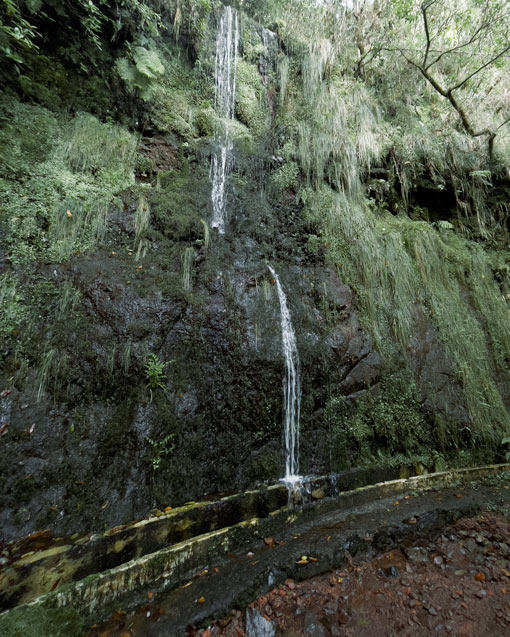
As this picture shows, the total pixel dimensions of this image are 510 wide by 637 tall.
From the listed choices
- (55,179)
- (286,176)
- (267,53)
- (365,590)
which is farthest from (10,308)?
(267,53)

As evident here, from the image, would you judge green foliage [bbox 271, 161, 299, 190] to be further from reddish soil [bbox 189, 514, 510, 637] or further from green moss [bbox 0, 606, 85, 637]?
green moss [bbox 0, 606, 85, 637]

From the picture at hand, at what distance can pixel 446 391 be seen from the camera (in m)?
4.91

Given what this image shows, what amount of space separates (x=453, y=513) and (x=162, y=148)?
6952 mm

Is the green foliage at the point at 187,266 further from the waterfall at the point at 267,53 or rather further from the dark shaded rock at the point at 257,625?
the waterfall at the point at 267,53

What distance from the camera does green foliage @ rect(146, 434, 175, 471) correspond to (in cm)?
313

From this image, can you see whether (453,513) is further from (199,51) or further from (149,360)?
(199,51)

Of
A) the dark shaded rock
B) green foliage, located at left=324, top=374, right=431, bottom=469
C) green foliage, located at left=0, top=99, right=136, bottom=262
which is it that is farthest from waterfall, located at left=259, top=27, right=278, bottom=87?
the dark shaded rock

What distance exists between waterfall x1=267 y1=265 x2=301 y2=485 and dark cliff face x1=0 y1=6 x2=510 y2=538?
0.35 feet

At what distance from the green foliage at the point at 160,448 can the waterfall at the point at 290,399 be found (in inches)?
59.9

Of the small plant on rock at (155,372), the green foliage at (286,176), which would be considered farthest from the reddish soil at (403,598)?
the green foliage at (286,176)

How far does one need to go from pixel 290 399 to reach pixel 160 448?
1.82m

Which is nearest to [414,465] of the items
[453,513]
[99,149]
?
[453,513]

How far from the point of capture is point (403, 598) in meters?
2.11

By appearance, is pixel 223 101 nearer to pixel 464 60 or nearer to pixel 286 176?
pixel 286 176
